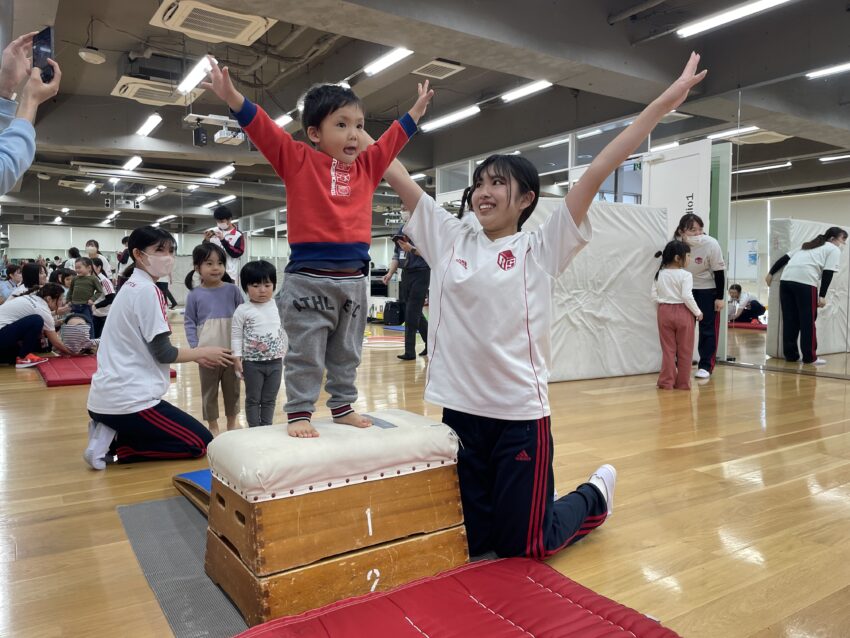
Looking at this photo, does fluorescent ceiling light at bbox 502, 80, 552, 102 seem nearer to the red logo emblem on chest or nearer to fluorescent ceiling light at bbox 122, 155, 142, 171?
the red logo emblem on chest

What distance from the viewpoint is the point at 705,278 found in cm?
552

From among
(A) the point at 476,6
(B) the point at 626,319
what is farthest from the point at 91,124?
(B) the point at 626,319

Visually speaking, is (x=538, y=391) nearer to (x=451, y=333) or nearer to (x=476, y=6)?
(x=451, y=333)

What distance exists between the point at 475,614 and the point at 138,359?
2110mm

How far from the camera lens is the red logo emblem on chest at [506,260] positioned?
1773mm

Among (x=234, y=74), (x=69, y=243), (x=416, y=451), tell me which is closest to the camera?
(x=416, y=451)

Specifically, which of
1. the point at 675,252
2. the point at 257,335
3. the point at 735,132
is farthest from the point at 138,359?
the point at 735,132

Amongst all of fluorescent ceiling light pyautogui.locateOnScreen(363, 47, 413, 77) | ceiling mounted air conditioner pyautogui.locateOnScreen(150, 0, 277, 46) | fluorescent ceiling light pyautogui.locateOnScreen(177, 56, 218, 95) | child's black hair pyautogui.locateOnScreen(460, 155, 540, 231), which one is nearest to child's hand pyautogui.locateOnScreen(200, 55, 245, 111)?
child's black hair pyautogui.locateOnScreen(460, 155, 540, 231)

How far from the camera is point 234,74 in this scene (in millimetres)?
8438

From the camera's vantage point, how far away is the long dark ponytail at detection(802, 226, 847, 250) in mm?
6215

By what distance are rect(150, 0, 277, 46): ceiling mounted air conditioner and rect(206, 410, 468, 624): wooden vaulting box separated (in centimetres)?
454

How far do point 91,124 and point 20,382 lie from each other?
6067 mm

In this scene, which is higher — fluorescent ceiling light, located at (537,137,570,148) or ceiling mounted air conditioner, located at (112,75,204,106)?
ceiling mounted air conditioner, located at (112,75,204,106)

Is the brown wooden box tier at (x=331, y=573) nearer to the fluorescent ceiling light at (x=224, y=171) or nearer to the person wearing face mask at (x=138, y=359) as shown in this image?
the person wearing face mask at (x=138, y=359)
